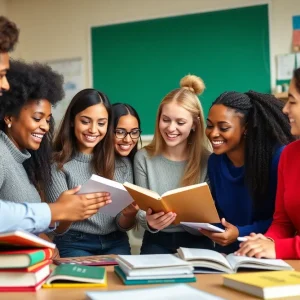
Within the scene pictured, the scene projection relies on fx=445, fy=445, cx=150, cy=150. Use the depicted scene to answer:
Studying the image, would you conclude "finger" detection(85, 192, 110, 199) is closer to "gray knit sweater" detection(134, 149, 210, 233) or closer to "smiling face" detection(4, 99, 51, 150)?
"smiling face" detection(4, 99, 51, 150)

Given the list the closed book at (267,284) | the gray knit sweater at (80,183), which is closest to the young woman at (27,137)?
the gray knit sweater at (80,183)

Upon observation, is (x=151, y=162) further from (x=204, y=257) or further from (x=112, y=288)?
(x=112, y=288)

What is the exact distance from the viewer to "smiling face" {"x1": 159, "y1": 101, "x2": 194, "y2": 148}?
2303 millimetres

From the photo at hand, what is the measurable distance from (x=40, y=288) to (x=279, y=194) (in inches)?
42.5

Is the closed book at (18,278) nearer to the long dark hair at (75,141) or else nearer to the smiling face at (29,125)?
the smiling face at (29,125)

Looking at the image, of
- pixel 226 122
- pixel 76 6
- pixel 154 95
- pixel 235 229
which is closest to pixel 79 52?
pixel 76 6

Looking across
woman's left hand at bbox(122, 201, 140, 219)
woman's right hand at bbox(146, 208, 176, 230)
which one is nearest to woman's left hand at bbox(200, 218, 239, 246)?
woman's right hand at bbox(146, 208, 176, 230)

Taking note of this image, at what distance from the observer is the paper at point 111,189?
5.66 ft

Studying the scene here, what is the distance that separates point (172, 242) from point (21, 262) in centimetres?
122

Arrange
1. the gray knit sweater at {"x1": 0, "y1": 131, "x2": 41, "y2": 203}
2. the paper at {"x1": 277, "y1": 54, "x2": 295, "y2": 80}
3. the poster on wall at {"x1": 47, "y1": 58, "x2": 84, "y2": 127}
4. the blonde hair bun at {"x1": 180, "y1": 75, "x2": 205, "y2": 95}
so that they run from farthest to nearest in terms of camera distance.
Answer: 1. the poster on wall at {"x1": 47, "y1": 58, "x2": 84, "y2": 127}
2. the paper at {"x1": 277, "y1": 54, "x2": 295, "y2": 80}
3. the blonde hair bun at {"x1": 180, "y1": 75, "x2": 205, "y2": 95}
4. the gray knit sweater at {"x1": 0, "y1": 131, "x2": 41, "y2": 203}

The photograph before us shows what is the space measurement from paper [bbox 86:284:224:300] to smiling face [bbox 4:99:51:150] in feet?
3.25

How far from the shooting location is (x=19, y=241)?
115 cm

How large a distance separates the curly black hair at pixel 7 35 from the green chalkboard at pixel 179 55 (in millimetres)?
2416

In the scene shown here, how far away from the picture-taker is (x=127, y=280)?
1.20 m
